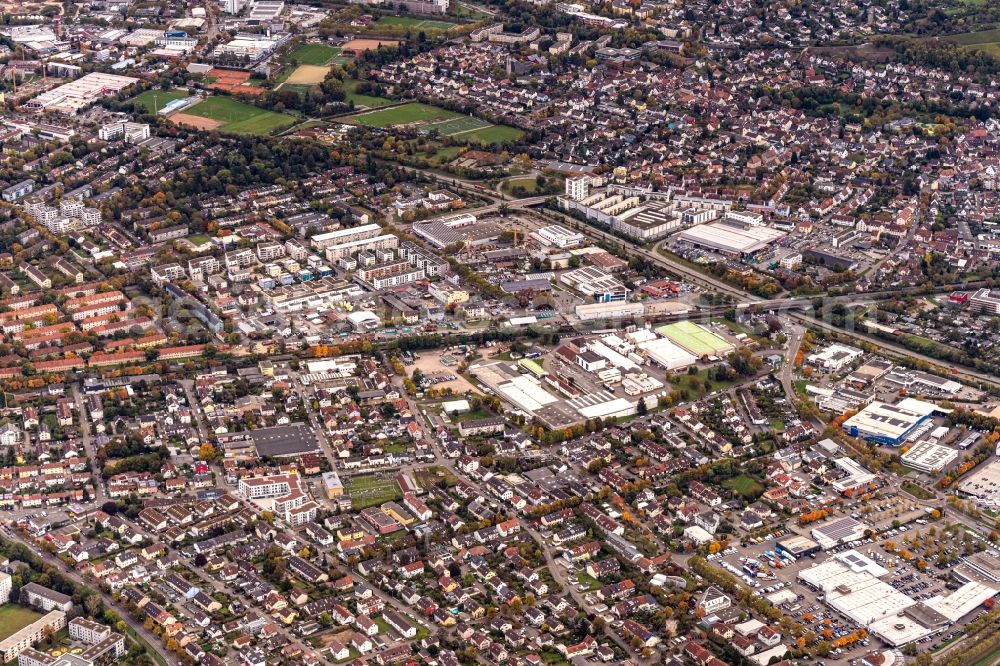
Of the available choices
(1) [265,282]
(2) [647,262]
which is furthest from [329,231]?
(2) [647,262]

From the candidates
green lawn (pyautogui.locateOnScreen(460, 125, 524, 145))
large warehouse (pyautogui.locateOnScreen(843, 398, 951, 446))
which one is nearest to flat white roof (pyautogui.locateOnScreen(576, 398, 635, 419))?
large warehouse (pyautogui.locateOnScreen(843, 398, 951, 446))

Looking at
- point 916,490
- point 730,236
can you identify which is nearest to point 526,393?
point 916,490

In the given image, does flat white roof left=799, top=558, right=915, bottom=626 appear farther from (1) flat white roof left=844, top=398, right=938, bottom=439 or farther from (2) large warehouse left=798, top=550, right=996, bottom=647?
(1) flat white roof left=844, top=398, right=938, bottom=439

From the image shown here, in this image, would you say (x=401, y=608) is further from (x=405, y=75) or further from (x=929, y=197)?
(x=405, y=75)

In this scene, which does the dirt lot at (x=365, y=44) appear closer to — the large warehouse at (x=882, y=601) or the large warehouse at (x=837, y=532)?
the large warehouse at (x=837, y=532)

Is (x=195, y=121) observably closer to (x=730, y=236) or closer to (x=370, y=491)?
(x=730, y=236)

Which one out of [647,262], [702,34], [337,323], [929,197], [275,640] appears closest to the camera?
[275,640]
